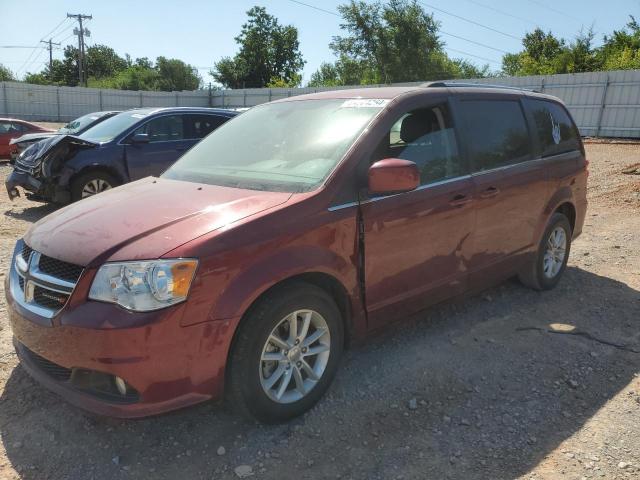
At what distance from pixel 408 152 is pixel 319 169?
0.73 meters

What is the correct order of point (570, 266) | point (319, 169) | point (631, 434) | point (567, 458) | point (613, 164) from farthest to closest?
point (613, 164), point (570, 266), point (319, 169), point (631, 434), point (567, 458)

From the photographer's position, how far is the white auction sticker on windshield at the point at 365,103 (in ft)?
11.3

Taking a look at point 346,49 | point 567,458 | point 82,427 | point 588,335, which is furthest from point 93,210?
point 346,49

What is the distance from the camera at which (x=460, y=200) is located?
3723 mm

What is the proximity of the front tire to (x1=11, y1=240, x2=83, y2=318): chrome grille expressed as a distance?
0.85 m

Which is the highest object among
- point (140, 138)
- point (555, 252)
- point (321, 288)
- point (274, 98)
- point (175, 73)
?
point (175, 73)

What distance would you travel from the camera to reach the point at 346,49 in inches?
1885

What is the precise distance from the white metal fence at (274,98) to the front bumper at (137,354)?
20.3 metres

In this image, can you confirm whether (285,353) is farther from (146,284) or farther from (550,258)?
(550,258)

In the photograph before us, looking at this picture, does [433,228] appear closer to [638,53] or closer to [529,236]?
[529,236]

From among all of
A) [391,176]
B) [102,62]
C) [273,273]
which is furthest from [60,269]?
[102,62]

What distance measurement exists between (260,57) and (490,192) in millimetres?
61495

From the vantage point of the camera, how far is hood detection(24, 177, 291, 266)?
2.53 m

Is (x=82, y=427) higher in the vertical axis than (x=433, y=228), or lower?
lower
